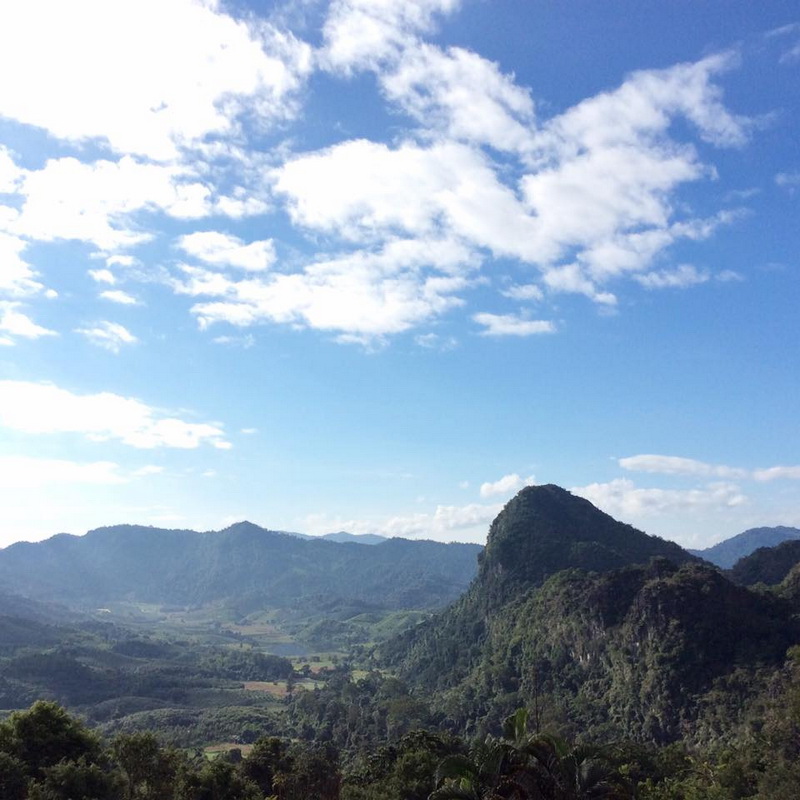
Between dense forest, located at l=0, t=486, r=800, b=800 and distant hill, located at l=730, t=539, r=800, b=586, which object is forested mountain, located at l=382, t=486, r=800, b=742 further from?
distant hill, located at l=730, t=539, r=800, b=586

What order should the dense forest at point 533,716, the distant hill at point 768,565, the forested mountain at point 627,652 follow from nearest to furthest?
the dense forest at point 533,716, the forested mountain at point 627,652, the distant hill at point 768,565

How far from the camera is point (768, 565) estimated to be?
172 m

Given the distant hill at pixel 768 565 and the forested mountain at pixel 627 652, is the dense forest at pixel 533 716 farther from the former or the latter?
the distant hill at pixel 768 565

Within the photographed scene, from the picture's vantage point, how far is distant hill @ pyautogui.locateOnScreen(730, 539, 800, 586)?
16575 cm

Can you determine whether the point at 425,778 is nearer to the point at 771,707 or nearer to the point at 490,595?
the point at 771,707

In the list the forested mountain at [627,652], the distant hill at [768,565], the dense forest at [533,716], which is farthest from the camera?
the distant hill at [768,565]

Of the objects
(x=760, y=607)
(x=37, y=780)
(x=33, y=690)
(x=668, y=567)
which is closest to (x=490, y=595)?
(x=668, y=567)

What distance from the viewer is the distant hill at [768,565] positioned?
166 metres

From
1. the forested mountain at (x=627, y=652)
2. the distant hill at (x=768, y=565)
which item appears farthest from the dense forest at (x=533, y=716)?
the distant hill at (x=768, y=565)

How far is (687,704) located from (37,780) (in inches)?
3340

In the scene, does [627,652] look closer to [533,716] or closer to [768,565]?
[533,716]

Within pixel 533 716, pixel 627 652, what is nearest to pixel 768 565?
pixel 627 652

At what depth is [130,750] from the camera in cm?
4703

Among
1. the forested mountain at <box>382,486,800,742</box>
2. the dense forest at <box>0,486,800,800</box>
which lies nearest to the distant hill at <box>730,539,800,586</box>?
the dense forest at <box>0,486,800,800</box>
